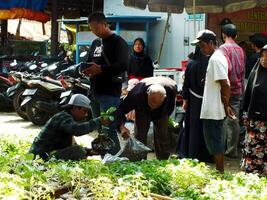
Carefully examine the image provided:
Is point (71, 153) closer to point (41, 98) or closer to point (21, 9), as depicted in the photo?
point (41, 98)

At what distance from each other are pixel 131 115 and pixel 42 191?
3.50 meters

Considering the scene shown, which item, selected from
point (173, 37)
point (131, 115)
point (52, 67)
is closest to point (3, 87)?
point (52, 67)

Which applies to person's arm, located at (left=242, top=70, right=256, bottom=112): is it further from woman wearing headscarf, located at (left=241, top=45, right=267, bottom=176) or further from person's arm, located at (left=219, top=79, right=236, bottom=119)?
person's arm, located at (left=219, top=79, right=236, bottom=119)

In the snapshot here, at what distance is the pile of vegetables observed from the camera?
3.08 m

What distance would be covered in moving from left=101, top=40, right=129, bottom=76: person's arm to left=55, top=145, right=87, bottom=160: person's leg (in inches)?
42.0

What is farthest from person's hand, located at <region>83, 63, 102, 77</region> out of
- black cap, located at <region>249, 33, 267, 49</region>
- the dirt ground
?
black cap, located at <region>249, 33, 267, 49</region>

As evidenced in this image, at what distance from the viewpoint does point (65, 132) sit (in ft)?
15.8

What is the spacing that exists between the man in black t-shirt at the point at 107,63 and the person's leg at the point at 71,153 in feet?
2.92

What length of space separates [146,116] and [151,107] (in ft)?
0.51

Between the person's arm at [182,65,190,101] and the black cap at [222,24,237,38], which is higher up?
the black cap at [222,24,237,38]

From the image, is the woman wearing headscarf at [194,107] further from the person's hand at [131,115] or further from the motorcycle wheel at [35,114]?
the motorcycle wheel at [35,114]

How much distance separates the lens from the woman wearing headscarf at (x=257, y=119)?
18.4 ft

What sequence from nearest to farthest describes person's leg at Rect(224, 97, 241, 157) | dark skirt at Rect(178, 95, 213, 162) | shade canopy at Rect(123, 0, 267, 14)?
1. dark skirt at Rect(178, 95, 213, 162)
2. person's leg at Rect(224, 97, 241, 157)
3. shade canopy at Rect(123, 0, 267, 14)

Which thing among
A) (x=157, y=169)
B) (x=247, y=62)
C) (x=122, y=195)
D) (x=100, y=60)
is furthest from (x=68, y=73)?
(x=122, y=195)
